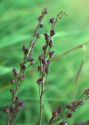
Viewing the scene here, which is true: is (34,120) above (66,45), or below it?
below

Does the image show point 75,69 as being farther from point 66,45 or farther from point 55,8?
point 55,8

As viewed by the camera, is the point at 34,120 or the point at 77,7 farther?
the point at 77,7

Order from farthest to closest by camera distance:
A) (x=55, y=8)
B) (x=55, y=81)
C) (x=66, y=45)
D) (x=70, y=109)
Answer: (x=55, y=8) < (x=66, y=45) < (x=55, y=81) < (x=70, y=109)

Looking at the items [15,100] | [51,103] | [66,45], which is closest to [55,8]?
[66,45]

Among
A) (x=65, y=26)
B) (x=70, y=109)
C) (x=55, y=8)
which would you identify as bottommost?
(x=70, y=109)

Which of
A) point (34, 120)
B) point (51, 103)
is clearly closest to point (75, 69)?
point (51, 103)

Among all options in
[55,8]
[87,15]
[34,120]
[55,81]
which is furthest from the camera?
[87,15]
